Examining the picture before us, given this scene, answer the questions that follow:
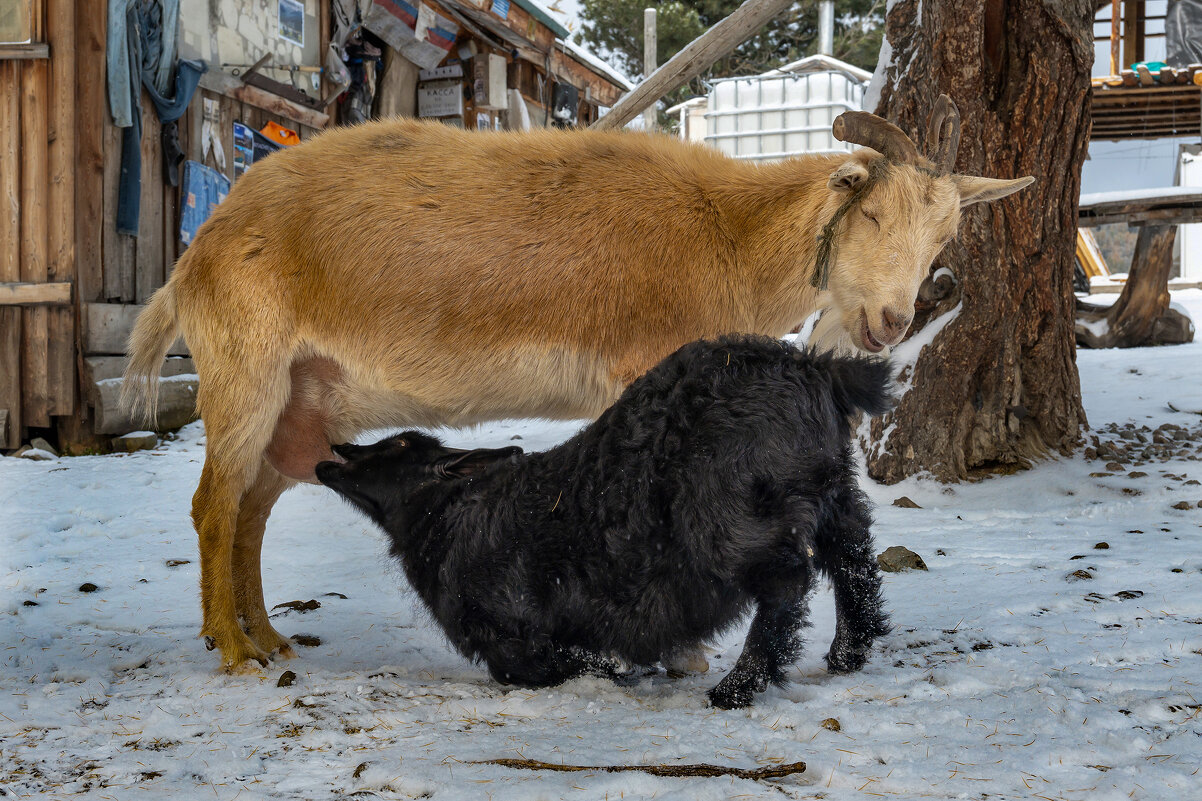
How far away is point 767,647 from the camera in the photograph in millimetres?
2797

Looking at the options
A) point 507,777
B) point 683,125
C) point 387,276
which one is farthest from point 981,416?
point 683,125

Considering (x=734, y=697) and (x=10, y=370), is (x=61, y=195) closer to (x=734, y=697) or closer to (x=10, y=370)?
(x=10, y=370)

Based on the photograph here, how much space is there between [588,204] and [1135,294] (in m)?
8.32

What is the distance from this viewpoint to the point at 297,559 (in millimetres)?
4914

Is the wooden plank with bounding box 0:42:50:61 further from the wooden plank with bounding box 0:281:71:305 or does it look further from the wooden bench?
the wooden bench

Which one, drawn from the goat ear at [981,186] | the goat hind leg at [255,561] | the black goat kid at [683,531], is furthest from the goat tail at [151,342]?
the goat ear at [981,186]

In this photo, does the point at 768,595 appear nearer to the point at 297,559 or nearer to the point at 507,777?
the point at 507,777

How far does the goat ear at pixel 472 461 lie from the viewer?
3439 millimetres

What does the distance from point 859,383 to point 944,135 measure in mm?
1395

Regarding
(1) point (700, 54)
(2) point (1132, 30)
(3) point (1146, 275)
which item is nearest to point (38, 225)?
(1) point (700, 54)

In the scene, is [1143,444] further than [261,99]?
No

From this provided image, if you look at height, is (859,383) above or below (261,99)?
below

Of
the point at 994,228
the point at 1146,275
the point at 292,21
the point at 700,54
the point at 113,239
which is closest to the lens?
the point at 994,228

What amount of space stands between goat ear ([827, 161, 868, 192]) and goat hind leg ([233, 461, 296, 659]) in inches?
95.6
